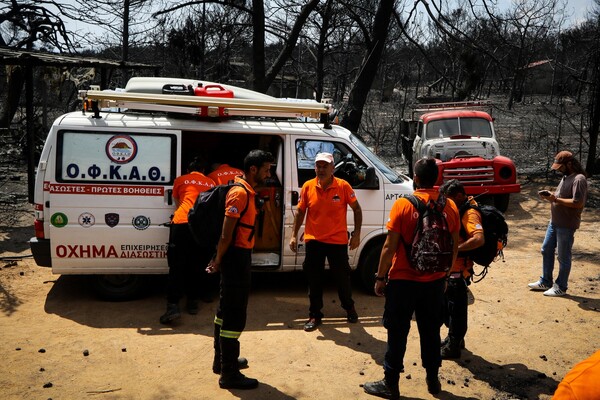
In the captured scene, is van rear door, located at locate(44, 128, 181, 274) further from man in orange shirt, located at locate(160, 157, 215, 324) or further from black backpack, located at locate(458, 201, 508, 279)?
black backpack, located at locate(458, 201, 508, 279)

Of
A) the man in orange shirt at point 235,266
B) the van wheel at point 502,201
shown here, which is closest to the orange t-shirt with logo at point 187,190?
the man in orange shirt at point 235,266

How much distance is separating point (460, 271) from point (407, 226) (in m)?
1.07

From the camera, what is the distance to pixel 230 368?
4508 millimetres

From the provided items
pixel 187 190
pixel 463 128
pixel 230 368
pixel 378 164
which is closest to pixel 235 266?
pixel 230 368

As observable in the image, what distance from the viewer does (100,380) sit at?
4648mm

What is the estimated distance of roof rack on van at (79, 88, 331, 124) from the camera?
6.11 meters

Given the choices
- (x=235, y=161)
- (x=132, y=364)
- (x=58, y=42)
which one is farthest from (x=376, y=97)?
(x=132, y=364)

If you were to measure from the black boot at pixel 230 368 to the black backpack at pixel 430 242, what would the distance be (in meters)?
1.51

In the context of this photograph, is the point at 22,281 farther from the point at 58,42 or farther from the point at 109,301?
the point at 58,42

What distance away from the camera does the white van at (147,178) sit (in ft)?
19.7

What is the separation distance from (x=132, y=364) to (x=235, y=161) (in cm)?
310

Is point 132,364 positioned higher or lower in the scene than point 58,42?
lower

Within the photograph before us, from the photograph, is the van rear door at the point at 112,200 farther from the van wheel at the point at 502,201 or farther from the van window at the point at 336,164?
the van wheel at the point at 502,201

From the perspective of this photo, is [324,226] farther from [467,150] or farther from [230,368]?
[467,150]
